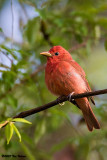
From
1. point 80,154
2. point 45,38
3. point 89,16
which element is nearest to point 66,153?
point 80,154

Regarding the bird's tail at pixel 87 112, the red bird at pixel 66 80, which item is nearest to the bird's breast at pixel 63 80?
the red bird at pixel 66 80

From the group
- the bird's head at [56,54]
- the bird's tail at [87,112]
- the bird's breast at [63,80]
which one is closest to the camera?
the bird's breast at [63,80]

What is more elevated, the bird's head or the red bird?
the bird's head

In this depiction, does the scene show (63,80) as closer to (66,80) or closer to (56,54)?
(66,80)

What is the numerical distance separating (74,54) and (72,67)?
114 cm

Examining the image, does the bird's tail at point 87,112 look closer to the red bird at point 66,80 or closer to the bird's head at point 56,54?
the red bird at point 66,80

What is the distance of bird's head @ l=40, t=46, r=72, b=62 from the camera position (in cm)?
413

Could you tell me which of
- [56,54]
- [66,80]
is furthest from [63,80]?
[56,54]

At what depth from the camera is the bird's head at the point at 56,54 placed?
4.13 metres

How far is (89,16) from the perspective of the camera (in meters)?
4.07

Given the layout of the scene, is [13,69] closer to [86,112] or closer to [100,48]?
[86,112]

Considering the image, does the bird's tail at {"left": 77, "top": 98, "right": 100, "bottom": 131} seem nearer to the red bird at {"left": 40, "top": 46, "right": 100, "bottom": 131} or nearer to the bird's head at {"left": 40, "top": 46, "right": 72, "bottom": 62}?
the red bird at {"left": 40, "top": 46, "right": 100, "bottom": 131}

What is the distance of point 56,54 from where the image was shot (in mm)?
4227

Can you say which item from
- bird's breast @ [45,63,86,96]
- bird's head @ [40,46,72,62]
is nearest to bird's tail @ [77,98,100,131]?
bird's breast @ [45,63,86,96]
